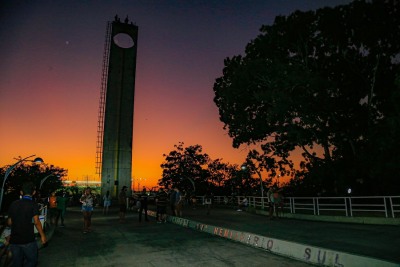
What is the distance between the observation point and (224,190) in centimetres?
6969

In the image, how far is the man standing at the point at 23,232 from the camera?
4.47 m

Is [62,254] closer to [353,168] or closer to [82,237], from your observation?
[82,237]

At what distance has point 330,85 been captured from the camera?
2172 centimetres

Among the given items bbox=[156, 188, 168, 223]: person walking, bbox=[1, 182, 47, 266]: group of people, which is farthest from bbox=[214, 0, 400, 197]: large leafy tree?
bbox=[1, 182, 47, 266]: group of people

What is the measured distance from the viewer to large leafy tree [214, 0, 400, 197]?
2166cm

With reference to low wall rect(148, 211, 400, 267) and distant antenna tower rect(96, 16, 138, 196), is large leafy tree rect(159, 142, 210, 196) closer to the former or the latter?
distant antenna tower rect(96, 16, 138, 196)

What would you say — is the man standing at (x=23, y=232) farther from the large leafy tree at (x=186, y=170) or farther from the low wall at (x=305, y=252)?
the large leafy tree at (x=186, y=170)

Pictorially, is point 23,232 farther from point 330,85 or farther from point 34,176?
point 34,176

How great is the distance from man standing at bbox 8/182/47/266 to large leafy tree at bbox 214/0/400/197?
19309 mm

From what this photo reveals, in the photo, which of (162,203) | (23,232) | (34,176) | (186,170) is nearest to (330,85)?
(162,203)

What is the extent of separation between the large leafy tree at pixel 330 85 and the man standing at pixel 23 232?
19309 mm

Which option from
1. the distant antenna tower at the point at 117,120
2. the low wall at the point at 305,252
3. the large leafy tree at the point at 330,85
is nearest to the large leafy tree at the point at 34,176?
the distant antenna tower at the point at 117,120

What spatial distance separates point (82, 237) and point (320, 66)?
2224 cm

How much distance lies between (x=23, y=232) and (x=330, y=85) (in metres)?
21.5
